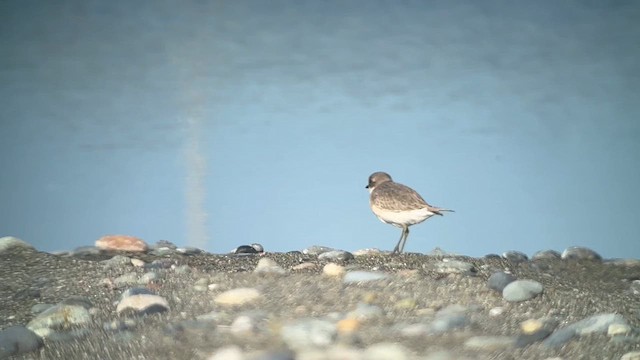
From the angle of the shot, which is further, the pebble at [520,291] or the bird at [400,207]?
the bird at [400,207]

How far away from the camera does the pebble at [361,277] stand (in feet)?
14.2

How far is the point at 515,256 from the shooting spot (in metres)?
6.79

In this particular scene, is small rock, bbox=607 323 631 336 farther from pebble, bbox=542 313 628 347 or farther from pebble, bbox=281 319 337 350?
pebble, bbox=281 319 337 350

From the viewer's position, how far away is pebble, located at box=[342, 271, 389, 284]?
434 cm

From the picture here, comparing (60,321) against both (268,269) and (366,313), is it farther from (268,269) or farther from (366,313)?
(366,313)

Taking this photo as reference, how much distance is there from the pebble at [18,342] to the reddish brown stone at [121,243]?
315cm

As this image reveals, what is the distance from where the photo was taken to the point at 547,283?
4.89 metres

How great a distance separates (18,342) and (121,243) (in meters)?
3.32

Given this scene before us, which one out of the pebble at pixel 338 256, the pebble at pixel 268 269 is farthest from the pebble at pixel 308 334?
the pebble at pixel 338 256

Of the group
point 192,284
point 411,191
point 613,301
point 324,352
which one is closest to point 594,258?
point 411,191

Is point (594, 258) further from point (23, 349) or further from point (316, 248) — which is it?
point (23, 349)

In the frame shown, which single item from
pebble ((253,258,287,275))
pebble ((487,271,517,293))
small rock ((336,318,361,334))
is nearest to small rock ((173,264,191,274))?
pebble ((253,258,287,275))

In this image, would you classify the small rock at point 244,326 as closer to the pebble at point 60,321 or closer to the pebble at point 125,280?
the pebble at point 60,321

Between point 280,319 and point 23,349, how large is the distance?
1333 millimetres
